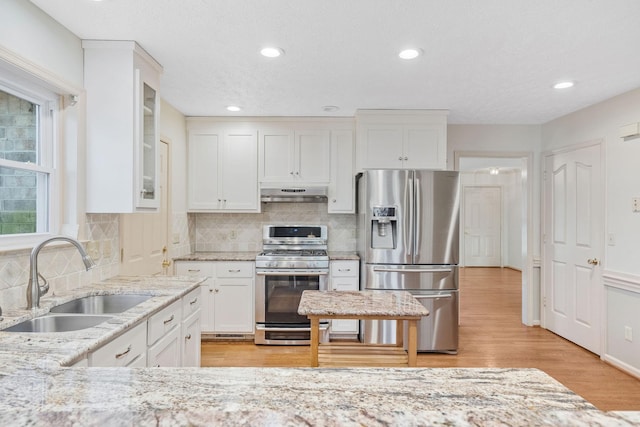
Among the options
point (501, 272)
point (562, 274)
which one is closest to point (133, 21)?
point (562, 274)

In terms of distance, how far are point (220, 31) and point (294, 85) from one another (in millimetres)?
973

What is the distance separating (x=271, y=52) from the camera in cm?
244

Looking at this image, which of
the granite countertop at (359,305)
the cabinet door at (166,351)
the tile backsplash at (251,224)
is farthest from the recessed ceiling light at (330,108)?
the cabinet door at (166,351)

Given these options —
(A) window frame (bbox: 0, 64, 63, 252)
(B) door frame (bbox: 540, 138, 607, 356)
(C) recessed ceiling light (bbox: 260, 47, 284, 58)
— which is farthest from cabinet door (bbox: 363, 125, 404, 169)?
(A) window frame (bbox: 0, 64, 63, 252)

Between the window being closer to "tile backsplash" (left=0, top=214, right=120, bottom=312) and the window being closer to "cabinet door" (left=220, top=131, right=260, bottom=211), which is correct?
"tile backsplash" (left=0, top=214, right=120, bottom=312)

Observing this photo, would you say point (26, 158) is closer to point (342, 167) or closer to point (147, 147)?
point (147, 147)

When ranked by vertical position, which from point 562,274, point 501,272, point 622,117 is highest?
point 622,117

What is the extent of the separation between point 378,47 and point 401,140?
1540 mm

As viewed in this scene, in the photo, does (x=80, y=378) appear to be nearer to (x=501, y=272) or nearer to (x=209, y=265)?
(x=209, y=265)

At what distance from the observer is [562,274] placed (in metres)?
3.99

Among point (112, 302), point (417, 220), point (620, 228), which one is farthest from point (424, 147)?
point (112, 302)

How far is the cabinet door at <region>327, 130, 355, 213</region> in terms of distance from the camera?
13.4 feet

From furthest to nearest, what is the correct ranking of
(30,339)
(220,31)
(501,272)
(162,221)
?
(501,272), (162,221), (220,31), (30,339)

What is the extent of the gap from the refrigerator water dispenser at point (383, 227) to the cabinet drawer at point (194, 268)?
1.69 metres
